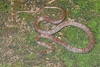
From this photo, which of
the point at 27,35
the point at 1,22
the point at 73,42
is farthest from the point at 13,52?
the point at 73,42

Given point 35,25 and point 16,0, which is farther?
point 16,0

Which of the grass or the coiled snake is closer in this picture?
the grass

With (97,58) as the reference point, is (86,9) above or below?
above

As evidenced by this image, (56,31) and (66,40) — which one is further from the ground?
(56,31)

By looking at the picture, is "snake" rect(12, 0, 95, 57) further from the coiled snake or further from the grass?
the grass

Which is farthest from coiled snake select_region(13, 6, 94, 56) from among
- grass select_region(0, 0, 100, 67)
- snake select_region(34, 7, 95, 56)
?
grass select_region(0, 0, 100, 67)

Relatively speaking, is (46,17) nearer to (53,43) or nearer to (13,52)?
(53,43)

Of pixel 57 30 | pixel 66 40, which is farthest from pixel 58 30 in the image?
pixel 66 40

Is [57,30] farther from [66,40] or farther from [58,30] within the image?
[66,40]
